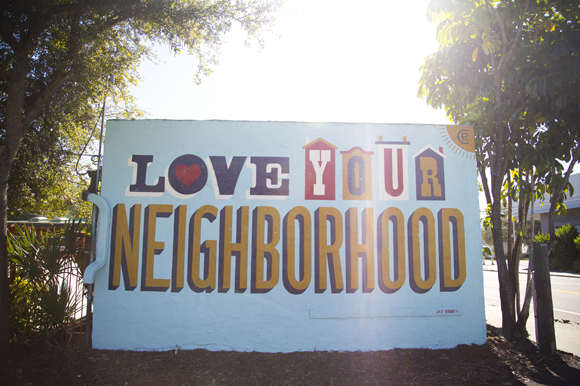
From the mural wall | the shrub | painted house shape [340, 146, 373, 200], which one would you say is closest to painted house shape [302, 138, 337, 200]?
the mural wall

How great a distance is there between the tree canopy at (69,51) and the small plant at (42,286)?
323 mm

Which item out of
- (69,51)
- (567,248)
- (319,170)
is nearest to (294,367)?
(319,170)

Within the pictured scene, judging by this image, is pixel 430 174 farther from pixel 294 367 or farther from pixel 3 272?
pixel 3 272

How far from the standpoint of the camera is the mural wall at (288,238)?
528 centimetres

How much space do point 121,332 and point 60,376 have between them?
963 mm

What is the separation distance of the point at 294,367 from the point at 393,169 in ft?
11.4

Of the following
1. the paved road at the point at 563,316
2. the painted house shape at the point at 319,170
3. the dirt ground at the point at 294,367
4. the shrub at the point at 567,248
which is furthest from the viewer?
the shrub at the point at 567,248

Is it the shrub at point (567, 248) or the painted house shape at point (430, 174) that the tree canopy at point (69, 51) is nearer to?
the painted house shape at point (430, 174)

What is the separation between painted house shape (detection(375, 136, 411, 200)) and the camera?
5629mm

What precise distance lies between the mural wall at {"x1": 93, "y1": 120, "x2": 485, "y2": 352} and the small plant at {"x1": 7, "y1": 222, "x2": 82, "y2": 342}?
0.55 metres

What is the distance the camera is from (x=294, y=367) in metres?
4.76

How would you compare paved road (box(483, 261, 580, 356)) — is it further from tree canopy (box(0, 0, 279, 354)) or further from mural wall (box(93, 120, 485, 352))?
tree canopy (box(0, 0, 279, 354))

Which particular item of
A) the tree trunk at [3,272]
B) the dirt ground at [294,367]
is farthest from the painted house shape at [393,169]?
the tree trunk at [3,272]

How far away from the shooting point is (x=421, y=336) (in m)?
5.34
